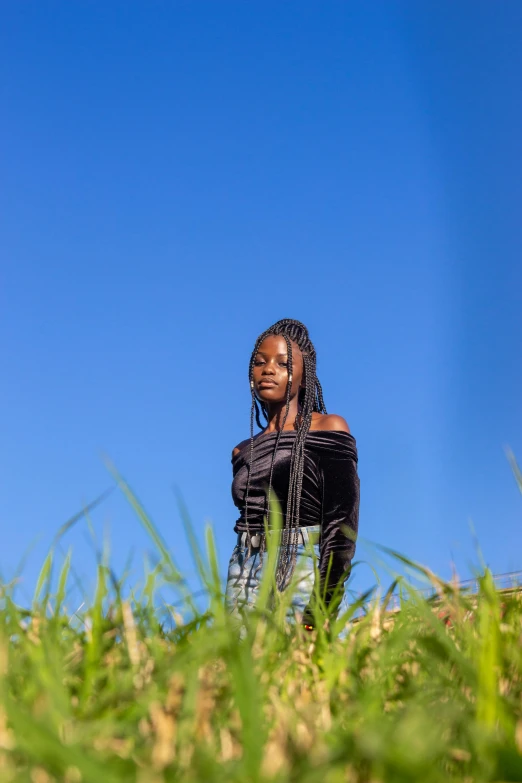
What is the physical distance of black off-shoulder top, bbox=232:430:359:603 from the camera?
423 cm

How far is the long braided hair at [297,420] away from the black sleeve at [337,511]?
14 centimetres

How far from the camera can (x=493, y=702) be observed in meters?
1.32

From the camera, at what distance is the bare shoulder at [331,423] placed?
466cm

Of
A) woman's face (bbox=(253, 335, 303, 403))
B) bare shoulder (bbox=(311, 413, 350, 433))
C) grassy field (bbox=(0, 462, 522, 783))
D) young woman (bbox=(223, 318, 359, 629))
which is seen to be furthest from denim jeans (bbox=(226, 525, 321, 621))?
grassy field (bbox=(0, 462, 522, 783))

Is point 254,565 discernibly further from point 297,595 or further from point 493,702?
point 493,702

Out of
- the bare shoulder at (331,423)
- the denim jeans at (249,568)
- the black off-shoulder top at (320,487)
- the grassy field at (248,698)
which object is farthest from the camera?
the bare shoulder at (331,423)

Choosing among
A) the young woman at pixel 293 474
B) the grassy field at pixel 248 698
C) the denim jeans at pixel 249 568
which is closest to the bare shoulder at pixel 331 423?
the young woman at pixel 293 474

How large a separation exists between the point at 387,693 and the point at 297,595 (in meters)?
1.99

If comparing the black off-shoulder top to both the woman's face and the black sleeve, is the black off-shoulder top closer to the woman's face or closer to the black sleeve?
the black sleeve

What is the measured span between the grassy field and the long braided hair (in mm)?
1832

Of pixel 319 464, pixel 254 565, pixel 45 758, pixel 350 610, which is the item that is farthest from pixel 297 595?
pixel 45 758

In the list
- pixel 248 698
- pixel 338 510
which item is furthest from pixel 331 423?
pixel 248 698

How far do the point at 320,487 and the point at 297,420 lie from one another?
19.8 inches

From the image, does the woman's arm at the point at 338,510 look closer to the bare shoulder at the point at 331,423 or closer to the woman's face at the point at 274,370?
the bare shoulder at the point at 331,423
